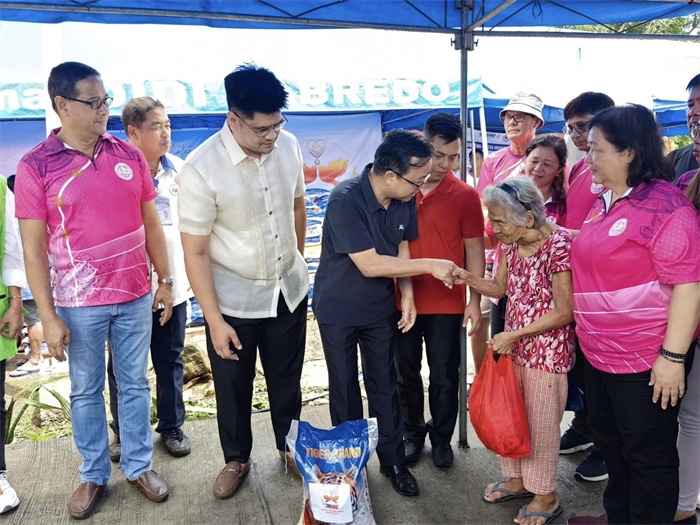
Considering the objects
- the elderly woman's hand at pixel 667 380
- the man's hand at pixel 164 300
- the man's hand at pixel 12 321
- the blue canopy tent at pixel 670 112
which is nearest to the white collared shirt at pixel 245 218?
the man's hand at pixel 164 300

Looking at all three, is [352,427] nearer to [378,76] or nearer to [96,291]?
[96,291]

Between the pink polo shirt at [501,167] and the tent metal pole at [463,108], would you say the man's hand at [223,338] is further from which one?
the pink polo shirt at [501,167]

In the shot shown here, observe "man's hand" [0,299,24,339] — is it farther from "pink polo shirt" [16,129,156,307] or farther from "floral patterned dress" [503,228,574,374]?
"floral patterned dress" [503,228,574,374]

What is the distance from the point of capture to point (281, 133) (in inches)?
116

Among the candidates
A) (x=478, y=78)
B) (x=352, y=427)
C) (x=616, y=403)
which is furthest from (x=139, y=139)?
(x=478, y=78)

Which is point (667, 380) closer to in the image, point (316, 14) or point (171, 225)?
point (171, 225)

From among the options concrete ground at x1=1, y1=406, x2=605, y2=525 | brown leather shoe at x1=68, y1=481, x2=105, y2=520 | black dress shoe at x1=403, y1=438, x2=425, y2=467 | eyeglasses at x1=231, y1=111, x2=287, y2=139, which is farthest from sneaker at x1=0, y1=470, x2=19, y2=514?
eyeglasses at x1=231, y1=111, x2=287, y2=139

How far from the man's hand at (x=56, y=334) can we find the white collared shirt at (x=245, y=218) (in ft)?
2.21

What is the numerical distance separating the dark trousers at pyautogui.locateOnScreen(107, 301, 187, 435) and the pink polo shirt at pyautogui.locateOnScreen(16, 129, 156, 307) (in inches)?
24.0

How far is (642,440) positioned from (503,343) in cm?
67

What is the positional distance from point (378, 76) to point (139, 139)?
15.0 feet

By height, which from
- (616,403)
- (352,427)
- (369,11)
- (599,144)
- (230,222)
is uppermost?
(369,11)

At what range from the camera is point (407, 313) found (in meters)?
2.85

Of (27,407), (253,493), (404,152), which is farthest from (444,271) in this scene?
(27,407)
